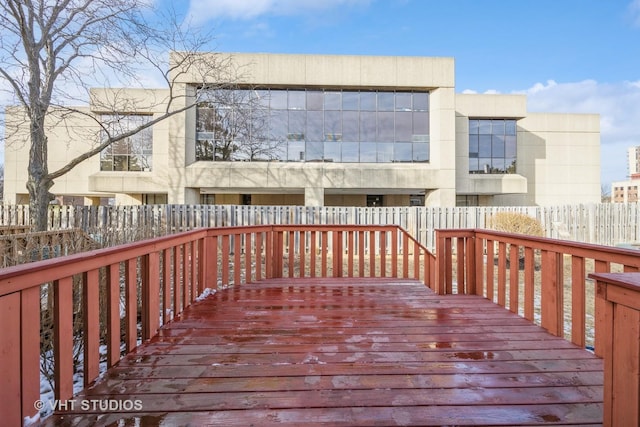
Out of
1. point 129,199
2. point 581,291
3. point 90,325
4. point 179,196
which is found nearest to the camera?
point 90,325

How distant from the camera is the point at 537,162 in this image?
1916 centimetres

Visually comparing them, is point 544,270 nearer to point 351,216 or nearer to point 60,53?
point 351,216

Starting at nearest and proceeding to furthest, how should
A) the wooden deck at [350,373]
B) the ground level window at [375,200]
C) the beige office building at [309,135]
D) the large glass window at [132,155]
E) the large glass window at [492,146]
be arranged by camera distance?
the wooden deck at [350,373]
the beige office building at [309,135]
the large glass window at [132,155]
the large glass window at [492,146]
the ground level window at [375,200]

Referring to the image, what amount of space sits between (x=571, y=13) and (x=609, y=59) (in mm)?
8495

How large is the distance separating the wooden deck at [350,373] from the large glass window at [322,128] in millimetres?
11778

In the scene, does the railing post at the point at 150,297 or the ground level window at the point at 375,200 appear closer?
the railing post at the point at 150,297

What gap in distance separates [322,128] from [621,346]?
1391 centimetres

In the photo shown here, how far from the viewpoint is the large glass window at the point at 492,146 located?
1761 cm

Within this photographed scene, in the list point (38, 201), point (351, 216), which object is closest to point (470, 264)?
point (351, 216)

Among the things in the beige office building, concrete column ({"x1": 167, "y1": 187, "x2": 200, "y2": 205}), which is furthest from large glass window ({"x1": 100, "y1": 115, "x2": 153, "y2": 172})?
concrete column ({"x1": 167, "y1": 187, "x2": 200, "y2": 205})

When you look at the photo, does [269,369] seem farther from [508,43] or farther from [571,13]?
[508,43]

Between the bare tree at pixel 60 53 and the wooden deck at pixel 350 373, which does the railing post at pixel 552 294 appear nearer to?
the wooden deck at pixel 350 373

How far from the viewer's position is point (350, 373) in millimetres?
2104

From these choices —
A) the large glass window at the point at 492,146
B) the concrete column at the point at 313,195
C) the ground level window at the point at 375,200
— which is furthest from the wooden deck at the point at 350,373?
the large glass window at the point at 492,146
